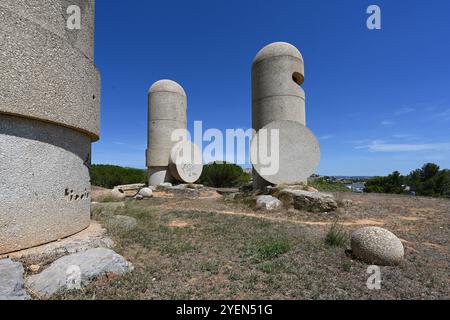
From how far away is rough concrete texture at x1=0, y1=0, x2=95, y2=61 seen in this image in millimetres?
3398

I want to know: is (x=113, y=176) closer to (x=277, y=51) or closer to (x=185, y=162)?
(x=185, y=162)

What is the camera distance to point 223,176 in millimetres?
23234

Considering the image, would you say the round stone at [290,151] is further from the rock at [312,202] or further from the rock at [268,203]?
the rock at [312,202]

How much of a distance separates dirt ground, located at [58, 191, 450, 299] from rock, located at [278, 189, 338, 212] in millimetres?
1454

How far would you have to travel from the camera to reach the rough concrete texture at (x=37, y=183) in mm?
3223

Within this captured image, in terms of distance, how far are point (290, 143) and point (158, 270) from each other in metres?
8.47

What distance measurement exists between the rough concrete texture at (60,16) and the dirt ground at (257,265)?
350cm

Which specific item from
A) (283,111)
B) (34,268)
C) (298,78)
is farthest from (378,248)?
(298,78)

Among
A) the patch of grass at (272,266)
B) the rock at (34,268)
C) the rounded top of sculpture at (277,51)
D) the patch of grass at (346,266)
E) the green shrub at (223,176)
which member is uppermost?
the rounded top of sculpture at (277,51)

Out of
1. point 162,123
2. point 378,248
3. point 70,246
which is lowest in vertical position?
point 378,248

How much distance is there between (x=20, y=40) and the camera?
3230 mm

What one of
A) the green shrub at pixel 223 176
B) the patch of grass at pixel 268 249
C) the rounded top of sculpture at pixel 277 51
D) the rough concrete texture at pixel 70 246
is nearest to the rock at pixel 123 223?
the rough concrete texture at pixel 70 246

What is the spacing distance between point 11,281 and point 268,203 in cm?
716
